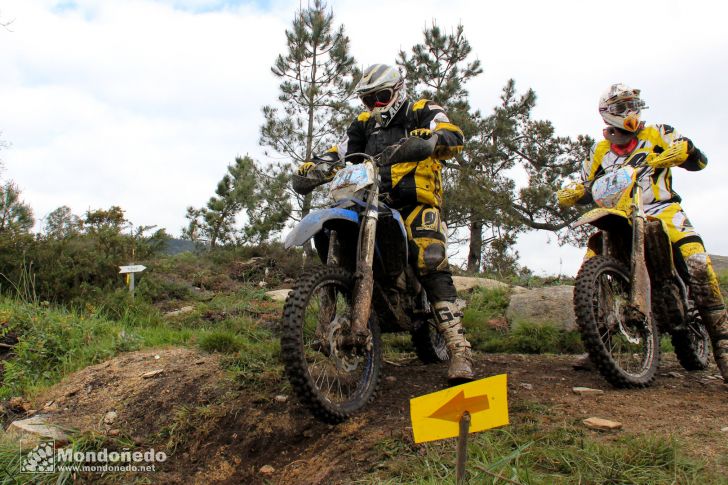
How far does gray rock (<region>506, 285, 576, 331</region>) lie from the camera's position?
22.5 ft

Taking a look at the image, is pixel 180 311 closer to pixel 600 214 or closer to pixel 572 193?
pixel 572 193

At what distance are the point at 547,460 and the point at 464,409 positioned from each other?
761 mm

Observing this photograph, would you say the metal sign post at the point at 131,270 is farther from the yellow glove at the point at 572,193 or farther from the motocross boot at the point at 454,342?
the yellow glove at the point at 572,193

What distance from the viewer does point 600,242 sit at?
4762mm

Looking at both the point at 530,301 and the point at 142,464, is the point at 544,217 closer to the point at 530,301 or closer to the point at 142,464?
the point at 530,301

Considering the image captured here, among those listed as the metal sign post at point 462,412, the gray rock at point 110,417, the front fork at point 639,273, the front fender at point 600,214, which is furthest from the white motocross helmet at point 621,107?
the gray rock at point 110,417

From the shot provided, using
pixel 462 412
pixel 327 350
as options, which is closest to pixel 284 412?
pixel 327 350

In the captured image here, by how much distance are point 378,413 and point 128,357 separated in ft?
7.67

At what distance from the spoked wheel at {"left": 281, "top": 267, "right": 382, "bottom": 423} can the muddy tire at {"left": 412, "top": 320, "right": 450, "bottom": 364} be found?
0.95m

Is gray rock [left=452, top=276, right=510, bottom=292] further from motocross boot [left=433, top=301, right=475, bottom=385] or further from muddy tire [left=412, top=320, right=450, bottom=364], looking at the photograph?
motocross boot [left=433, top=301, right=475, bottom=385]

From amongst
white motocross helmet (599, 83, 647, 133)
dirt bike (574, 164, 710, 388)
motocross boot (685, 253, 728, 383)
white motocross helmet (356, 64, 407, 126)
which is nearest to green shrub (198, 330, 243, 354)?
white motocross helmet (356, 64, 407, 126)

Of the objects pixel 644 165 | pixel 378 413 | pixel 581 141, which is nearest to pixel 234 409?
pixel 378 413

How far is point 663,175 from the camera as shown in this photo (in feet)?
15.8

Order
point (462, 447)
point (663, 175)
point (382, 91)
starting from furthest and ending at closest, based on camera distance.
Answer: point (663, 175) < point (382, 91) < point (462, 447)
